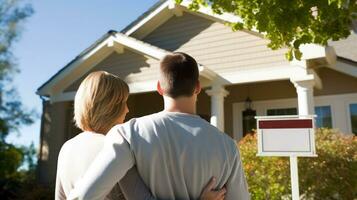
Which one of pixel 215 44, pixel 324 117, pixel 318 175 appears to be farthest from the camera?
pixel 215 44

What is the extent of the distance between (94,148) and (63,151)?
0.76 ft

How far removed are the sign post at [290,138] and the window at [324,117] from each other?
14.9ft

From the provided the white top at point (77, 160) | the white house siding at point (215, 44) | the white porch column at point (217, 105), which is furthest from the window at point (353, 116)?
the white top at point (77, 160)

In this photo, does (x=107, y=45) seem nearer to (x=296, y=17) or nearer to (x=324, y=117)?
(x=324, y=117)

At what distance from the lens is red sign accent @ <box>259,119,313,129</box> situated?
4.63 metres

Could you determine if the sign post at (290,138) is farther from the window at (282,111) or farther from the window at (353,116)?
the window at (282,111)

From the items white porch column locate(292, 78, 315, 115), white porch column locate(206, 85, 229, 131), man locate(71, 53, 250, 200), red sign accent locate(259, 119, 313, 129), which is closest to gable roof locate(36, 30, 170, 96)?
white porch column locate(206, 85, 229, 131)

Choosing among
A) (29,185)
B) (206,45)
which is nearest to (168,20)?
(206,45)

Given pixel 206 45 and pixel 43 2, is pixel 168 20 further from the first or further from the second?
pixel 43 2

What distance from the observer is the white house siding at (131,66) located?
9570mm

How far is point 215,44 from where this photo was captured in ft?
30.4

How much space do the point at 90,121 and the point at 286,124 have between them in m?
3.27

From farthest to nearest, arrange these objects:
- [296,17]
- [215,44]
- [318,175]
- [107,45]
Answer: [107,45] < [215,44] < [318,175] < [296,17]

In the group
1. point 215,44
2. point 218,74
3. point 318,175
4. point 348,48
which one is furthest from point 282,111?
point 318,175
